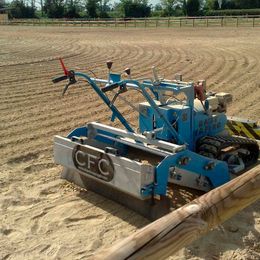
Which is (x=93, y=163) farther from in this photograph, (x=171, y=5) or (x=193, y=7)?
(x=171, y=5)

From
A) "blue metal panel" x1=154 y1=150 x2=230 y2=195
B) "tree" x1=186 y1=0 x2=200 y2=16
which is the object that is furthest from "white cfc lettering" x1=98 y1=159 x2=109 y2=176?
"tree" x1=186 y1=0 x2=200 y2=16

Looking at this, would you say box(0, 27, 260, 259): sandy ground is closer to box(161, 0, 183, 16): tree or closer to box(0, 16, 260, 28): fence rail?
box(0, 16, 260, 28): fence rail

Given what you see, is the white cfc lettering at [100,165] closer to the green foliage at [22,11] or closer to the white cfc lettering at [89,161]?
the white cfc lettering at [89,161]

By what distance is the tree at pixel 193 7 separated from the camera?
67188 mm

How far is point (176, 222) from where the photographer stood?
8.09ft

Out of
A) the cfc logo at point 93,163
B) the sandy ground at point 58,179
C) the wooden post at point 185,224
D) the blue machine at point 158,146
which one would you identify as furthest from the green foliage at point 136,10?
the wooden post at point 185,224

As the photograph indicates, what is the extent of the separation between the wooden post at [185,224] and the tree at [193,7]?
66.7 meters

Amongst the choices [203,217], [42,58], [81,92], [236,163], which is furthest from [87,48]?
[203,217]

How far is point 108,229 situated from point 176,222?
2.16m

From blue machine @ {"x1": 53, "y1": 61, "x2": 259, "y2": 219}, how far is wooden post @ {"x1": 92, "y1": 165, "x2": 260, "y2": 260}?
4.81 feet

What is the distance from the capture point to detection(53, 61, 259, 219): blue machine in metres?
4.49

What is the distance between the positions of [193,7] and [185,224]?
224 ft

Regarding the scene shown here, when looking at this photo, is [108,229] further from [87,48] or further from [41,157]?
[87,48]

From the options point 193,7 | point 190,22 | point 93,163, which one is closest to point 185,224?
point 93,163
